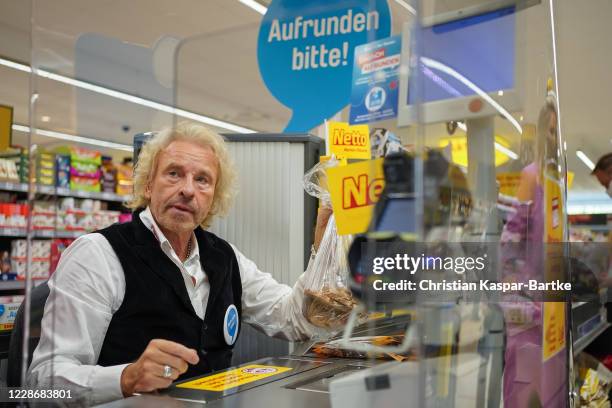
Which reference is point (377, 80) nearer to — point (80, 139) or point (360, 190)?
point (360, 190)

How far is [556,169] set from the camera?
104 cm

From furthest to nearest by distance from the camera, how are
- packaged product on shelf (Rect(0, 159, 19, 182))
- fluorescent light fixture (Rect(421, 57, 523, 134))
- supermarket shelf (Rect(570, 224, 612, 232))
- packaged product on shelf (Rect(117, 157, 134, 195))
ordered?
packaged product on shelf (Rect(0, 159, 19, 182)) → packaged product on shelf (Rect(117, 157, 134, 195)) → supermarket shelf (Rect(570, 224, 612, 232)) → fluorescent light fixture (Rect(421, 57, 523, 134))

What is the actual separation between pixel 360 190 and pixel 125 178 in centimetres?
93

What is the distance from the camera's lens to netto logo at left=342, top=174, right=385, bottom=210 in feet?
2.61

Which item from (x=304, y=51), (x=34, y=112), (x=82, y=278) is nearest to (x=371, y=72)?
(x=34, y=112)

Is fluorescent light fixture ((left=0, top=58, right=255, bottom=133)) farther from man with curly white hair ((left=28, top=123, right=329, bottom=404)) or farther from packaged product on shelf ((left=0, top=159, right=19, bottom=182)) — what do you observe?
packaged product on shelf ((left=0, top=159, right=19, bottom=182))

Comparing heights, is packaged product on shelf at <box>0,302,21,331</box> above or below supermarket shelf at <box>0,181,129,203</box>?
below

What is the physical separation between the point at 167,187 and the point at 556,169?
72cm

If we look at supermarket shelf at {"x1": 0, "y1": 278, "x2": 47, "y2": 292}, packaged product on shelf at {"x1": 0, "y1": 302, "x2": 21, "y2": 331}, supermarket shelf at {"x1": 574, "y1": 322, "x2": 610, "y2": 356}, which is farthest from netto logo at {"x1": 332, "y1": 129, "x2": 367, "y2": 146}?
supermarket shelf at {"x1": 0, "y1": 278, "x2": 47, "y2": 292}

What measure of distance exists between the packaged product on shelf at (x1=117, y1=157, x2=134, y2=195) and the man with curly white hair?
3.7 inches

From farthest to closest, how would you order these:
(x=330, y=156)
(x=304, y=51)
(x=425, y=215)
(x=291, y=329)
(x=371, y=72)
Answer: (x=304, y=51) < (x=291, y=329) < (x=330, y=156) < (x=371, y=72) < (x=425, y=215)

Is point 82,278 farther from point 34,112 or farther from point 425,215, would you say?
point 425,215

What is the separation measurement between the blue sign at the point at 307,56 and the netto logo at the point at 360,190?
102cm

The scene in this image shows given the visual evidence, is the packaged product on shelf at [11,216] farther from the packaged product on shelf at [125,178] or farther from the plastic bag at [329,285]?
the plastic bag at [329,285]
